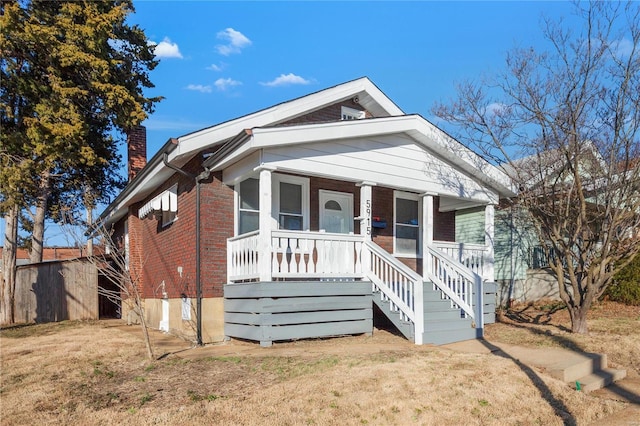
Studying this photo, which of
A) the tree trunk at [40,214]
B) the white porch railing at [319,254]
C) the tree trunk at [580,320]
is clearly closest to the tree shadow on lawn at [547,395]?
the tree trunk at [580,320]

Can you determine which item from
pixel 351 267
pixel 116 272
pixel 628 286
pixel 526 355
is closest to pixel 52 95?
pixel 116 272

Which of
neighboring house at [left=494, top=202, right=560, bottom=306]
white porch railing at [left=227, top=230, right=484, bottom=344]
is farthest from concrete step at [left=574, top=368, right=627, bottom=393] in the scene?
neighboring house at [left=494, top=202, right=560, bottom=306]

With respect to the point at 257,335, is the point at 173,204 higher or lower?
higher

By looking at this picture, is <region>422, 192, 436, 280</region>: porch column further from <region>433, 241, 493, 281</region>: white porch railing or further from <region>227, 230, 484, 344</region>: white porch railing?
<region>227, 230, 484, 344</region>: white porch railing

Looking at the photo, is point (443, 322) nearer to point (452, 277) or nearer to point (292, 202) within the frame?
point (452, 277)

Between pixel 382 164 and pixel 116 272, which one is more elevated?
pixel 382 164

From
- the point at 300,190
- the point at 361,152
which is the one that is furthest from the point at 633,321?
the point at 300,190

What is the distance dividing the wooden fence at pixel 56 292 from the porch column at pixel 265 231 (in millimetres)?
9990

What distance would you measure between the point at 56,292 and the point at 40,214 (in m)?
3.17

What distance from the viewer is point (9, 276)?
15.8m

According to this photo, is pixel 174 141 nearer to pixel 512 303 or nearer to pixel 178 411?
pixel 178 411

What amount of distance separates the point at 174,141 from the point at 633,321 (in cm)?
1016

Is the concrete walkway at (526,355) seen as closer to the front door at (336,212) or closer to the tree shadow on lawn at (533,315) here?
the tree shadow on lawn at (533,315)

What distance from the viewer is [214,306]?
Answer: 912 cm
